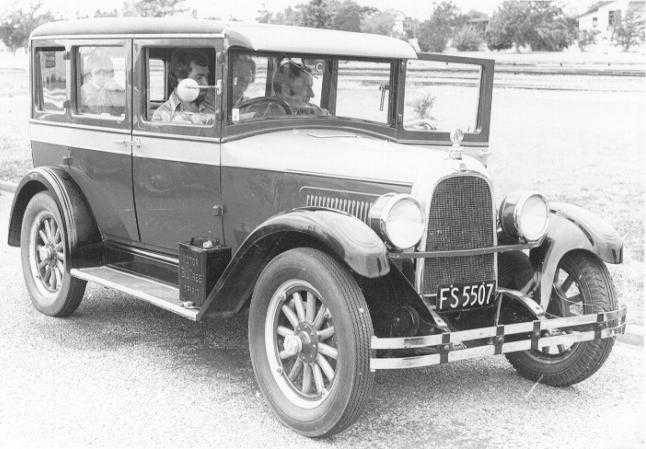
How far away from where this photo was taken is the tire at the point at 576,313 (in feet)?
13.7

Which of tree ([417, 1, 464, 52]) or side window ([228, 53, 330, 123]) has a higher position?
tree ([417, 1, 464, 52])

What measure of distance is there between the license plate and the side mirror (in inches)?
68.5

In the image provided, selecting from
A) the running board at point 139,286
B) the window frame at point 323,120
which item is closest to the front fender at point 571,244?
the window frame at point 323,120

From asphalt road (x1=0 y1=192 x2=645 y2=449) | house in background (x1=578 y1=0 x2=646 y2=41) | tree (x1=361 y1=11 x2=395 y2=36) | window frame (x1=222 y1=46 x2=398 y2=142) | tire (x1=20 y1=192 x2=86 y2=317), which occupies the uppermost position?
house in background (x1=578 y1=0 x2=646 y2=41)

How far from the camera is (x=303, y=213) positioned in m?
3.83

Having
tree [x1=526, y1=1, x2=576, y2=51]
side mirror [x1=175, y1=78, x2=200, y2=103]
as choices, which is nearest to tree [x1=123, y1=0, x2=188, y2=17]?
tree [x1=526, y1=1, x2=576, y2=51]

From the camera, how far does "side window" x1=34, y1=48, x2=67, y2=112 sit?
221 inches

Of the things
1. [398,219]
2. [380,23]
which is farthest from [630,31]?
[398,219]

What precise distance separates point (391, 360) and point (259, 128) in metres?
1.70

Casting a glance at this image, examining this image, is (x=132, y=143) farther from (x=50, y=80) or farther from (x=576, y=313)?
(x=576, y=313)

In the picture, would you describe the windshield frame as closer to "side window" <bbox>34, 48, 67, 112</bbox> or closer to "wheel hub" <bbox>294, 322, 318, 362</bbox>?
"wheel hub" <bbox>294, 322, 318, 362</bbox>

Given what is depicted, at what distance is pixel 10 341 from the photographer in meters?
5.03

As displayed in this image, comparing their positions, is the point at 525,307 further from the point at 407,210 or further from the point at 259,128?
the point at 259,128

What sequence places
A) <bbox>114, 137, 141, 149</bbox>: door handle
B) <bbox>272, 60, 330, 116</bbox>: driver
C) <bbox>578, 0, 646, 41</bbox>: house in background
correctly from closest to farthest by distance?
<bbox>272, 60, 330, 116</bbox>: driver → <bbox>114, 137, 141, 149</bbox>: door handle → <bbox>578, 0, 646, 41</bbox>: house in background
